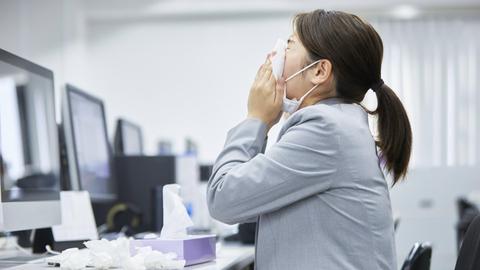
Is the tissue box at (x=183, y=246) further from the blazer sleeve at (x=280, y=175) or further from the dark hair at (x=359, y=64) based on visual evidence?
the dark hair at (x=359, y=64)

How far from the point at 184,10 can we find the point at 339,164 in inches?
191

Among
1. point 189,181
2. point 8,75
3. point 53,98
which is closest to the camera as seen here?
point 8,75

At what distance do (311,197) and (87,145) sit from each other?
1.30 m

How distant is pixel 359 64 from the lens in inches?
58.4

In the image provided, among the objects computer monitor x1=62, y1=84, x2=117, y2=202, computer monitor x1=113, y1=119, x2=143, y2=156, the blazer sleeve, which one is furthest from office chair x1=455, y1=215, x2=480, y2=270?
computer monitor x1=113, y1=119, x2=143, y2=156

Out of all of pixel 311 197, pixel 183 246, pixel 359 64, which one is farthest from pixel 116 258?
pixel 359 64

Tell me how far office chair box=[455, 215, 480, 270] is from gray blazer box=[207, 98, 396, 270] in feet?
0.46

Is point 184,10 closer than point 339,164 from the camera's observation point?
No

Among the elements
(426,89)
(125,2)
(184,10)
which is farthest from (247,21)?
(426,89)

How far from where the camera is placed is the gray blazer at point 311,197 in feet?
4.43

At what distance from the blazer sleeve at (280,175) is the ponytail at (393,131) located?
213 millimetres

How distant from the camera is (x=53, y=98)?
2.05m

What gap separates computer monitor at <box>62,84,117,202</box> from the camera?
2.25m

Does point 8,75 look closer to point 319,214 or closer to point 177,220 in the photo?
point 177,220
